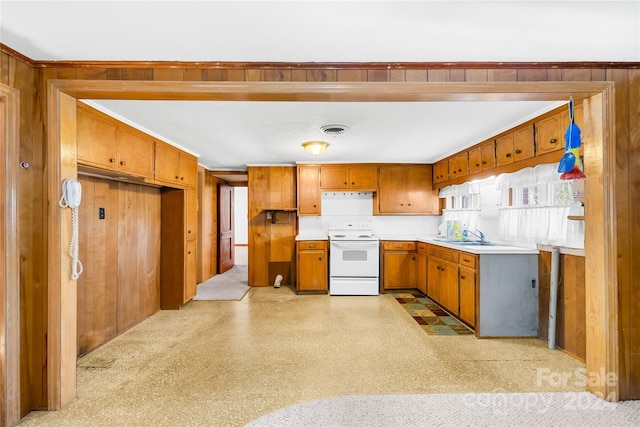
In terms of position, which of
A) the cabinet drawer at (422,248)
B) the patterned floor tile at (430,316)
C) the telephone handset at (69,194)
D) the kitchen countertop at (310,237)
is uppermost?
the telephone handset at (69,194)

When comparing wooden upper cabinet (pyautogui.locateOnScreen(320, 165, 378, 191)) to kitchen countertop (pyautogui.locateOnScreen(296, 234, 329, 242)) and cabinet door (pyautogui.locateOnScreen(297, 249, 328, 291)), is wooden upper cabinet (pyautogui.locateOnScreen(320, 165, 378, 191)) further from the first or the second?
cabinet door (pyautogui.locateOnScreen(297, 249, 328, 291))

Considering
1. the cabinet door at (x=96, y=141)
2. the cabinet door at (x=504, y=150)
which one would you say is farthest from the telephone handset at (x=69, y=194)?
the cabinet door at (x=504, y=150)

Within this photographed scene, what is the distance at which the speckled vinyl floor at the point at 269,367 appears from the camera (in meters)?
1.96

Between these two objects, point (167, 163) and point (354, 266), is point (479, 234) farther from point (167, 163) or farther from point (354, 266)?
point (167, 163)

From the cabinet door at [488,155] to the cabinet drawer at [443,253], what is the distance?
1.08 metres

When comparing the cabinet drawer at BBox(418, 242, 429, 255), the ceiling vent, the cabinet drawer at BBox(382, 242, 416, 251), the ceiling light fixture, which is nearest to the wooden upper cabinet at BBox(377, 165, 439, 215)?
the cabinet drawer at BBox(382, 242, 416, 251)

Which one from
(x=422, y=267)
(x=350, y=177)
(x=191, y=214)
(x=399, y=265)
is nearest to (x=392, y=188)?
(x=350, y=177)

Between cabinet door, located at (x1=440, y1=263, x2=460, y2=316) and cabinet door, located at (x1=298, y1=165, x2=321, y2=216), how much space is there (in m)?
2.24

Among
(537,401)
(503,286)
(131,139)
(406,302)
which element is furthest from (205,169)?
(537,401)

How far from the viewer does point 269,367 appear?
2453mm

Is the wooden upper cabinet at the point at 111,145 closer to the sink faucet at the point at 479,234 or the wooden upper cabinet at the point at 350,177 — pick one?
the wooden upper cabinet at the point at 350,177

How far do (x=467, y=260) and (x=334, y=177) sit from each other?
2.58m

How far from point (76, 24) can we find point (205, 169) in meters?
4.28

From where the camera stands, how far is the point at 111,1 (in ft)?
4.45
